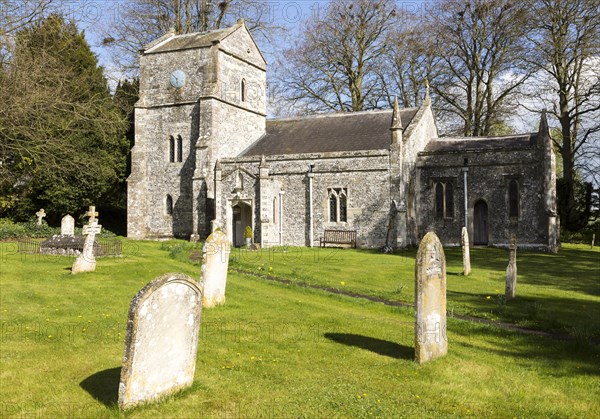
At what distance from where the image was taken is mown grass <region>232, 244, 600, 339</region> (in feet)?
40.7

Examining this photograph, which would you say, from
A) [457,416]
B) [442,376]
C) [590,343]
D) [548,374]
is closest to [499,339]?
[590,343]

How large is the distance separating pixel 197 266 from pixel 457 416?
13492 mm

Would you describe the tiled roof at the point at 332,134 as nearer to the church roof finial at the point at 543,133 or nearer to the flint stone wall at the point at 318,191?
the flint stone wall at the point at 318,191

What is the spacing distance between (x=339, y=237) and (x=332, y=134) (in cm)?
657

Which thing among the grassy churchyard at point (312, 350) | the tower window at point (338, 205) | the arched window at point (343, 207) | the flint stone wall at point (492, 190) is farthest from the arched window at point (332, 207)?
the grassy churchyard at point (312, 350)

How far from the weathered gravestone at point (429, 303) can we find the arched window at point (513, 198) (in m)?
23.0

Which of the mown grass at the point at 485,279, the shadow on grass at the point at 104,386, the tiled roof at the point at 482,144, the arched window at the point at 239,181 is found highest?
the tiled roof at the point at 482,144

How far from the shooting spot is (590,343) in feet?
32.1

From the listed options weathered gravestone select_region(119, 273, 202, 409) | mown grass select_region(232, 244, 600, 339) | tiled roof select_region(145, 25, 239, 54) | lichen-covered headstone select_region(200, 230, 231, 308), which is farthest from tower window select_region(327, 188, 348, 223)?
weathered gravestone select_region(119, 273, 202, 409)

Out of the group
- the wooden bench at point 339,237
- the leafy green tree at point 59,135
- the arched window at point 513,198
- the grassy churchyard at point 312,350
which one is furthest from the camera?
the arched window at point 513,198

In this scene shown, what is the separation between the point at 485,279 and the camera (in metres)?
17.9

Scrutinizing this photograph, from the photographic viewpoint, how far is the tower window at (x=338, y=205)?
29.9 meters

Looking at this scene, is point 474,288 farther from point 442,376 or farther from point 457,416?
point 457,416

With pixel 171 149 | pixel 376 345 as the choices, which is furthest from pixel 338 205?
pixel 376 345
